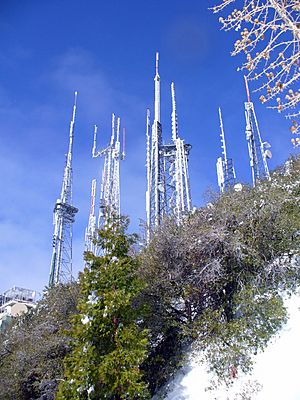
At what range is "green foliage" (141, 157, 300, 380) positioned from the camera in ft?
30.7

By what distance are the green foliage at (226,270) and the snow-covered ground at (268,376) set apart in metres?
0.41

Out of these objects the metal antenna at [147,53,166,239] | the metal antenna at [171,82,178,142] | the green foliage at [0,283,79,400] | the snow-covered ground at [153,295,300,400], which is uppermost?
the metal antenna at [171,82,178,142]

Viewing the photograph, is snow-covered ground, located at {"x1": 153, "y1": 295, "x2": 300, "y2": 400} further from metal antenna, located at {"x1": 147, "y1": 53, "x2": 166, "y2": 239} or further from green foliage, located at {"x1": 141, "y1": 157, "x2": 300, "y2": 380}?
metal antenna, located at {"x1": 147, "y1": 53, "x2": 166, "y2": 239}

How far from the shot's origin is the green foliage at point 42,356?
11.4 meters

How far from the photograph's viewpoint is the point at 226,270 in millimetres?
10383

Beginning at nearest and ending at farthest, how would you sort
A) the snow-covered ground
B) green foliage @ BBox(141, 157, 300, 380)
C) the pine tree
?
the pine tree
the snow-covered ground
green foliage @ BBox(141, 157, 300, 380)

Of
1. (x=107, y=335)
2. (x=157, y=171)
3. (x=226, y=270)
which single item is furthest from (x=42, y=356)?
(x=157, y=171)

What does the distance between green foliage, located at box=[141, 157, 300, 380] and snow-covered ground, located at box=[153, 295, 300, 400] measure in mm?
410

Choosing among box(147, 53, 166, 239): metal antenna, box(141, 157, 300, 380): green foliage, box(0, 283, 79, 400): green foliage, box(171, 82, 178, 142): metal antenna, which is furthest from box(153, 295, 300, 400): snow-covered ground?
box(171, 82, 178, 142): metal antenna

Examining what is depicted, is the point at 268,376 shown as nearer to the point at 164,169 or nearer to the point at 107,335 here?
the point at 107,335

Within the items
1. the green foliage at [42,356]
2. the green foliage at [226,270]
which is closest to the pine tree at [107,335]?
the green foliage at [226,270]

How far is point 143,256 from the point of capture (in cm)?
1152

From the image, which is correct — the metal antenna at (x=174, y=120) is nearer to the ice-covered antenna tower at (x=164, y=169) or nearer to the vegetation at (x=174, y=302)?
the ice-covered antenna tower at (x=164, y=169)

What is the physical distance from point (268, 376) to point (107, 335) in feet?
11.7
